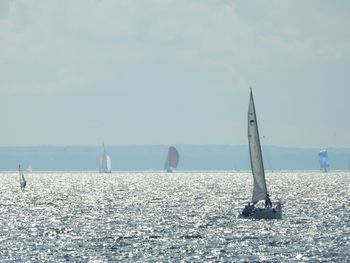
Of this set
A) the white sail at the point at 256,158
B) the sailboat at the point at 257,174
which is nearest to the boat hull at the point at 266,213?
the sailboat at the point at 257,174

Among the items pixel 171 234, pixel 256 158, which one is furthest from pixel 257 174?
pixel 171 234

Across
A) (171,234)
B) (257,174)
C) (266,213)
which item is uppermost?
(257,174)

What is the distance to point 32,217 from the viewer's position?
139 metres

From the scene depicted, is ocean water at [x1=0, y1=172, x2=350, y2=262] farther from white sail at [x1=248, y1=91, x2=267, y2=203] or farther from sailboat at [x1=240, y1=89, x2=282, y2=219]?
white sail at [x1=248, y1=91, x2=267, y2=203]

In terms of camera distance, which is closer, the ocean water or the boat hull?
the ocean water

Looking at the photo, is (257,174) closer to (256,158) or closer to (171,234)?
(256,158)

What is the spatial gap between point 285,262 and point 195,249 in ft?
39.8

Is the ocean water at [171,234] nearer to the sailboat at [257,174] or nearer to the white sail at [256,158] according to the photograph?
the sailboat at [257,174]

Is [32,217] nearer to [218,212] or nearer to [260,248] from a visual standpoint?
[218,212]

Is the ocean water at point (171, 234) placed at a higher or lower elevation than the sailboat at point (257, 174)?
lower

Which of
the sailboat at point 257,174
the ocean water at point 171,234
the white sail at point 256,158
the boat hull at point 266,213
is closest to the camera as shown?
the ocean water at point 171,234

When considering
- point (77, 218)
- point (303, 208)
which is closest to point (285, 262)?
point (77, 218)

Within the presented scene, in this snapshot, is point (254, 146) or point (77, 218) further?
point (77, 218)

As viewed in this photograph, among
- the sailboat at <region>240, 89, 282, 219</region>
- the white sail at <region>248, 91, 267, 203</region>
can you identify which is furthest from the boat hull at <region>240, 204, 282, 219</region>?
the white sail at <region>248, 91, 267, 203</region>
